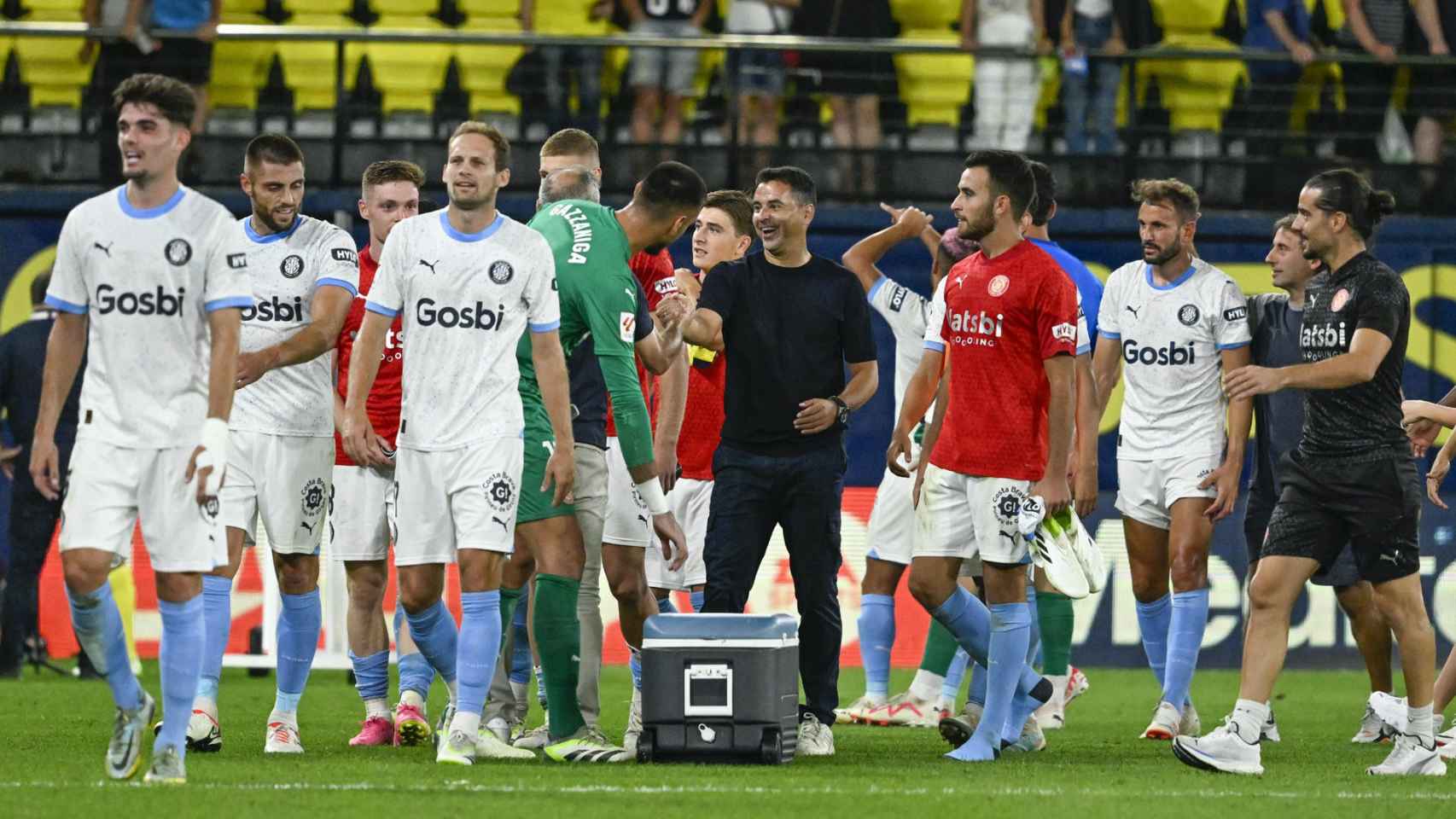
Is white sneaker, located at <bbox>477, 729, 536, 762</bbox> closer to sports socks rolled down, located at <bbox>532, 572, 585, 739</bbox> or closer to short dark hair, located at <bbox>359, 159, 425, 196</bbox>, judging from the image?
sports socks rolled down, located at <bbox>532, 572, 585, 739</bbox>

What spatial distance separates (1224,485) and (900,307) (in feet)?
6.57

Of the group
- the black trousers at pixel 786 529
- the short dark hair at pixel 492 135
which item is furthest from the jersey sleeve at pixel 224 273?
the black trousers at pixel 786 529

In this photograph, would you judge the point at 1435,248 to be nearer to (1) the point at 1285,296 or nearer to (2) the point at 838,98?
(2) the point at 838,98

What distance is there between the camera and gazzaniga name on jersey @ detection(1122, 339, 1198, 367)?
9398 mm

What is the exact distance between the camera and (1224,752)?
745 centimetres

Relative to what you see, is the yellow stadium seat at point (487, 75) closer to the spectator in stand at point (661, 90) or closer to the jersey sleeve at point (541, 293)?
the spectator in stand at point (661, 90)

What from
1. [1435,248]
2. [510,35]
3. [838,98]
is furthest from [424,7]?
[1435,248]

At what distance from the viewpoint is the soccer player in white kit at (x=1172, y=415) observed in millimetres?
9281

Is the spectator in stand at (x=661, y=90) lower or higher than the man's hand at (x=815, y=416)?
higher

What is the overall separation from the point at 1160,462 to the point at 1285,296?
961 millimetres

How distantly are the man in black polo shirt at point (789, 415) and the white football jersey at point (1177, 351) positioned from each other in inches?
71.3

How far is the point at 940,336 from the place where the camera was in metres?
8.31

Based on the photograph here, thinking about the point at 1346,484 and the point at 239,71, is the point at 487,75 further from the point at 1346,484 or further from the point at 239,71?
the point at 1346,484

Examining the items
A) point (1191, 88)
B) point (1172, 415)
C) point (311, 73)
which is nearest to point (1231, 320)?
point (1172, 415)
